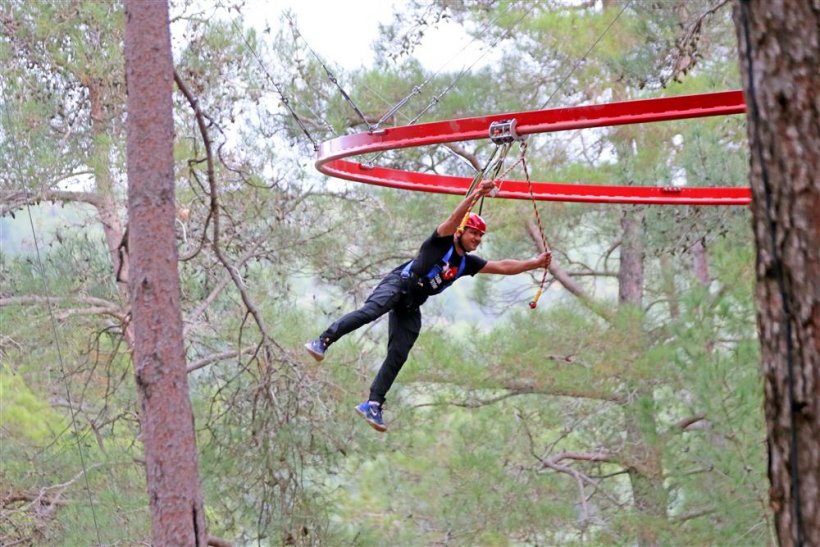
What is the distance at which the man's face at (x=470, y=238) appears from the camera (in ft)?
18.3

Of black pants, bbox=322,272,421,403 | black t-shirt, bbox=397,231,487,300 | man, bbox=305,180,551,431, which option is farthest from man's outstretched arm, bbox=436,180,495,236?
black pants, bbox=322,272,421,403

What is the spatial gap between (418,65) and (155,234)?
6834 mm

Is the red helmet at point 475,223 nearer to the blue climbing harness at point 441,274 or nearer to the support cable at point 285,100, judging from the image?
the blue climbing harness at point 441,274

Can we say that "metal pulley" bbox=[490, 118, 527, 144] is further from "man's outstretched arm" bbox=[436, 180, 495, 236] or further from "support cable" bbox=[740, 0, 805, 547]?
"support cable" bbox=[740, 0, 805, 547]

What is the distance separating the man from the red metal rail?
0.41 metres

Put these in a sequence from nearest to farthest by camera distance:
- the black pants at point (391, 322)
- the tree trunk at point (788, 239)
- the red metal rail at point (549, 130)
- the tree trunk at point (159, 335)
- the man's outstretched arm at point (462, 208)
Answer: the tree trunk at point (788, 239) < the red metal rail at point (549, 130) < the man's outstretched arm at point (462, 208) < the tree trunk at point (159, 335) < the black pants at point (391, 322)

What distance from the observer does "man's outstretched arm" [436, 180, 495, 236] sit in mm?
5074

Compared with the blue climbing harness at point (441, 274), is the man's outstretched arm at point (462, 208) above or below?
above

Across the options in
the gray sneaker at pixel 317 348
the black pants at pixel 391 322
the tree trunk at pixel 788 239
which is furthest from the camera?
the black pants at pixel 391 322

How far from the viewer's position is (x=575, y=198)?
6.22 metres

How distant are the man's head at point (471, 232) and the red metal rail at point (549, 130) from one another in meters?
0.48

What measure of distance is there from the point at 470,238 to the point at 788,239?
8.92 ft

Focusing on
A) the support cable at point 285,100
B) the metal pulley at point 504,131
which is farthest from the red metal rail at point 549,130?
the support cable at point 285,100

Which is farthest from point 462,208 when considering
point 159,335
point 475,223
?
point 159,335
